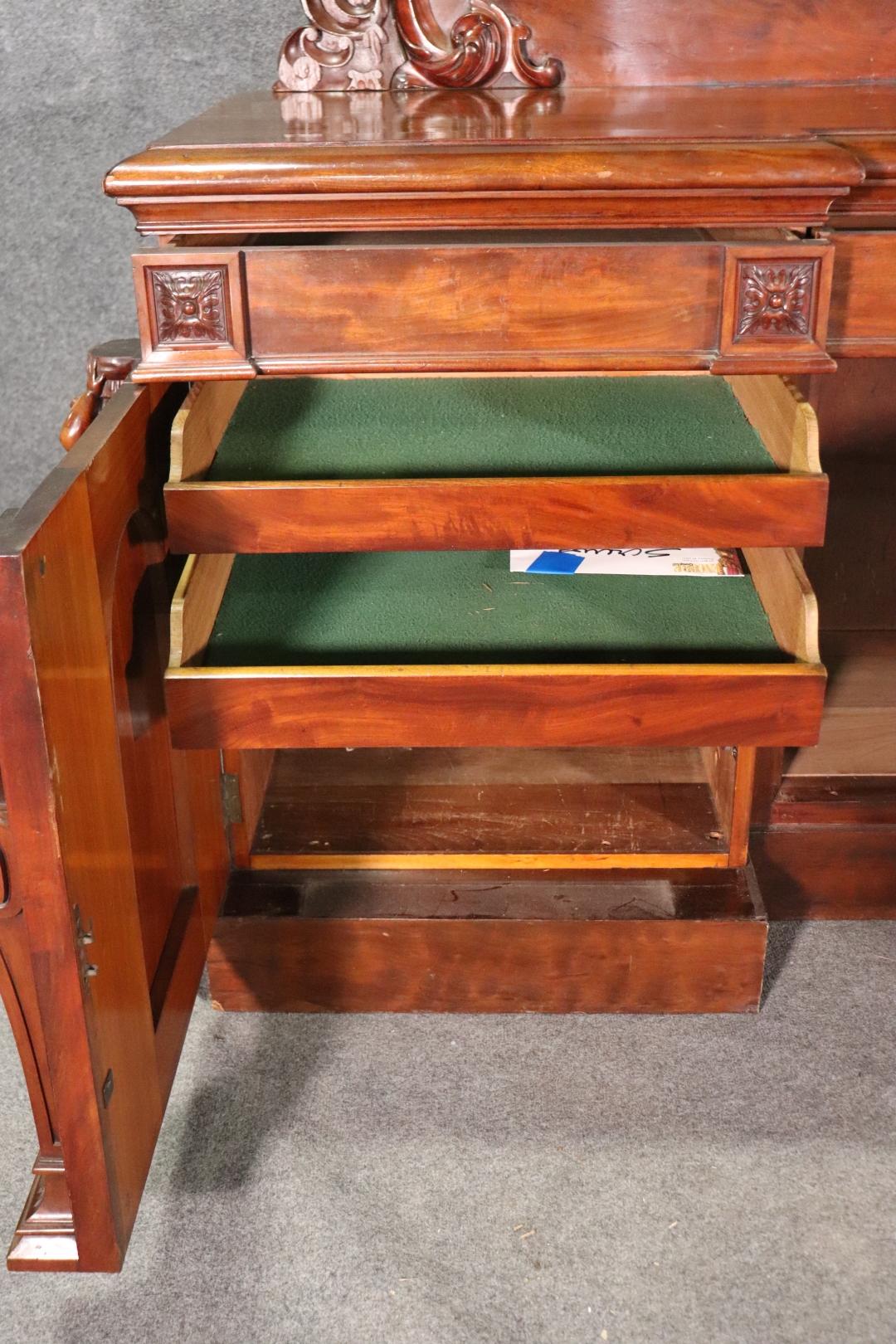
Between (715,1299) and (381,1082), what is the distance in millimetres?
347

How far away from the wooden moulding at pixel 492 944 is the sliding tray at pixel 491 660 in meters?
→ 0.28

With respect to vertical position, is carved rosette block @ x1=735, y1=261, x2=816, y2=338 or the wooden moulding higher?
carved rosette block @ x1=735, y1=261, x2=816, y2=338

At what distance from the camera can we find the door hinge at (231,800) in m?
1.25

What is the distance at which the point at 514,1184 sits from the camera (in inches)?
42.6

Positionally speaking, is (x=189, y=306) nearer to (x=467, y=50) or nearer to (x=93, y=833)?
(x=93, y=833)

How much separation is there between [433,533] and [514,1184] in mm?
537

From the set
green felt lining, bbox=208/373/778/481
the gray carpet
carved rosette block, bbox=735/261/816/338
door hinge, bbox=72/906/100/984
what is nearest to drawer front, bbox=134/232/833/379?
carved rosette block, bbox=735/261/816/338

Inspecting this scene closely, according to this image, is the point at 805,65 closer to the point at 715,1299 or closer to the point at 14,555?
the point at 14,555

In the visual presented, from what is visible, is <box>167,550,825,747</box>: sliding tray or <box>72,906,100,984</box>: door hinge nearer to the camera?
<box>72,906,100,984</box>: door hinge

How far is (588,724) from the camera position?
101 cm

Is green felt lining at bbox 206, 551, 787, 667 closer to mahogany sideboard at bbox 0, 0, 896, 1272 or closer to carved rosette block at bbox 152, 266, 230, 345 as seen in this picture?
mahogany sideboard at bbox 0, 0, 896, 1272

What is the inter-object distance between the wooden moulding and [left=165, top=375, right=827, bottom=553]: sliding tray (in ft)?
1.35

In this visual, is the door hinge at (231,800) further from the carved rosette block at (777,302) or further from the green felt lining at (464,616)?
the carved rosette block at (777,302)

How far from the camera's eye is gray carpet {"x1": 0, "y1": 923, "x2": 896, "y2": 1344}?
0.97 metres
